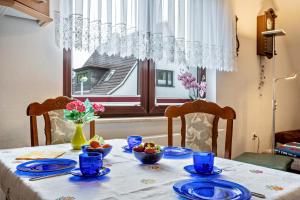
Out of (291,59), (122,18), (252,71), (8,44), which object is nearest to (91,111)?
(8,44)

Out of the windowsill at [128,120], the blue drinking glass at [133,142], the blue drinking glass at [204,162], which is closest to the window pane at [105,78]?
the windowsill at [128,120]

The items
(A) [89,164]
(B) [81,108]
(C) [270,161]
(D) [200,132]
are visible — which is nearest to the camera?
(A) [89,164]

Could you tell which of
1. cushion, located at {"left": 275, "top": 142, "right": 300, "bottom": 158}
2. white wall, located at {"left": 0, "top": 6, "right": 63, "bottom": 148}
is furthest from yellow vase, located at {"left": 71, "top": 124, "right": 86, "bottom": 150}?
cushion, located at {"left": 275, "top": 142, "right": 300, "bottom": 158}

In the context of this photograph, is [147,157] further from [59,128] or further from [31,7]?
[31,7]

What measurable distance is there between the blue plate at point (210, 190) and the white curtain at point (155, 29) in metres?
1.47

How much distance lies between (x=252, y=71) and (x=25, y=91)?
2626 millimetres

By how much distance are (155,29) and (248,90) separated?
1606mm

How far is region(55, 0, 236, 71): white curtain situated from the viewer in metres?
2.00

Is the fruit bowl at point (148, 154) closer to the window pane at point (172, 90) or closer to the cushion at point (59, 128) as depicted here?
the cushion at point (59, 128)

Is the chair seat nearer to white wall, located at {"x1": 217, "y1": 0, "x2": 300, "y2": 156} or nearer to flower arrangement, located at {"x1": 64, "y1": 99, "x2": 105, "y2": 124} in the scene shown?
white wall, located at {"x1": 217, "y1": 0, "x2": 300, "y2": 156}

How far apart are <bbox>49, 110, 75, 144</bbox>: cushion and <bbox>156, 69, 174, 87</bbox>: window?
121cm

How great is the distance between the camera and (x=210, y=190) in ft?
2.62

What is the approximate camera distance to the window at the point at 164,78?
2771 mm

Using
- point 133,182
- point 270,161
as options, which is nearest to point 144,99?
point 270,161
